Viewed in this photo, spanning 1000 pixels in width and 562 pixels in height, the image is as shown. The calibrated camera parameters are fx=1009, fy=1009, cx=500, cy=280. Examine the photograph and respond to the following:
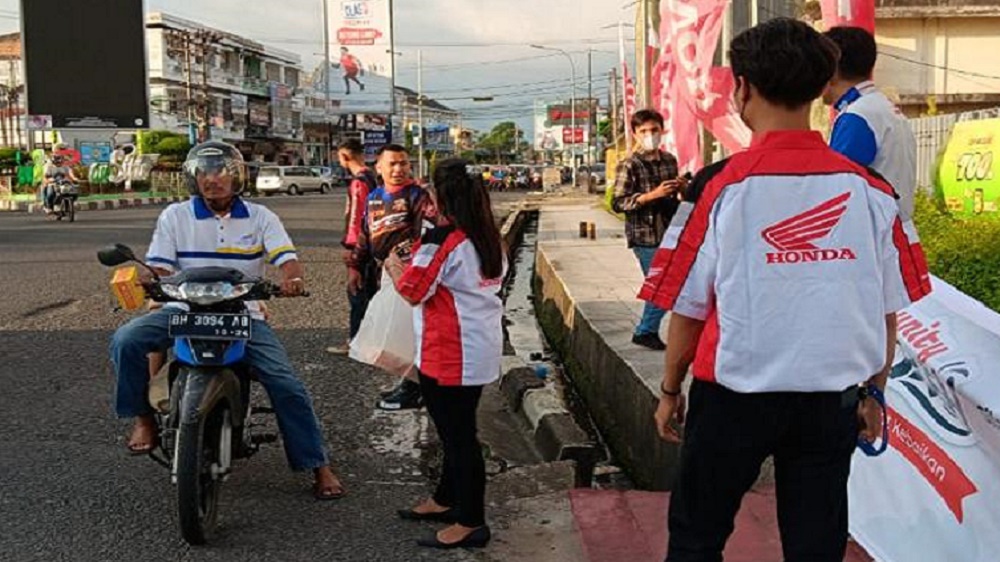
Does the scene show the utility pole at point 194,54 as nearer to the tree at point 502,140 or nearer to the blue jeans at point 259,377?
the blue jeans at point 259,377

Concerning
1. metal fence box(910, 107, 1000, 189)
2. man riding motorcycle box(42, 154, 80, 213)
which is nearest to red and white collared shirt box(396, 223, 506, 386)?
metal fence box(910, 107, 1000, 189)

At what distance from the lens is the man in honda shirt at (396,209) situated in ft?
21.8

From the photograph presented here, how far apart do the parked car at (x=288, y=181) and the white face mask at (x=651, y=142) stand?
44.3 metres

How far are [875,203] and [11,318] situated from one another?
878 centimetres

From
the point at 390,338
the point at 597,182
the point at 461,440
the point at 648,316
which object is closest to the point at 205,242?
the point at 390,338

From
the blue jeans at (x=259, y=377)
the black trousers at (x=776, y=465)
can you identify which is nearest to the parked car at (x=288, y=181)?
the blue jeans at (x=259, y=377)

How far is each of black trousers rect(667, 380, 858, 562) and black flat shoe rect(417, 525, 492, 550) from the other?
5.22 ft

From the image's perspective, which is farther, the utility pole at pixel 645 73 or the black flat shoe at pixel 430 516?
the utility pole at pixel 645 73

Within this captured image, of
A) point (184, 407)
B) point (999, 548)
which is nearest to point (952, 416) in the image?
point (999, 548)

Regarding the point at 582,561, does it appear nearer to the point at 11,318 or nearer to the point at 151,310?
the point at 151,310

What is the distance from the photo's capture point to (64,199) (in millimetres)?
22703

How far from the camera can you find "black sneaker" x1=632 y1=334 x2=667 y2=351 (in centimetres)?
694

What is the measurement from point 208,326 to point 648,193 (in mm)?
3597

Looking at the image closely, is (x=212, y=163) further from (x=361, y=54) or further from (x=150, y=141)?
(x=150, y=141)
